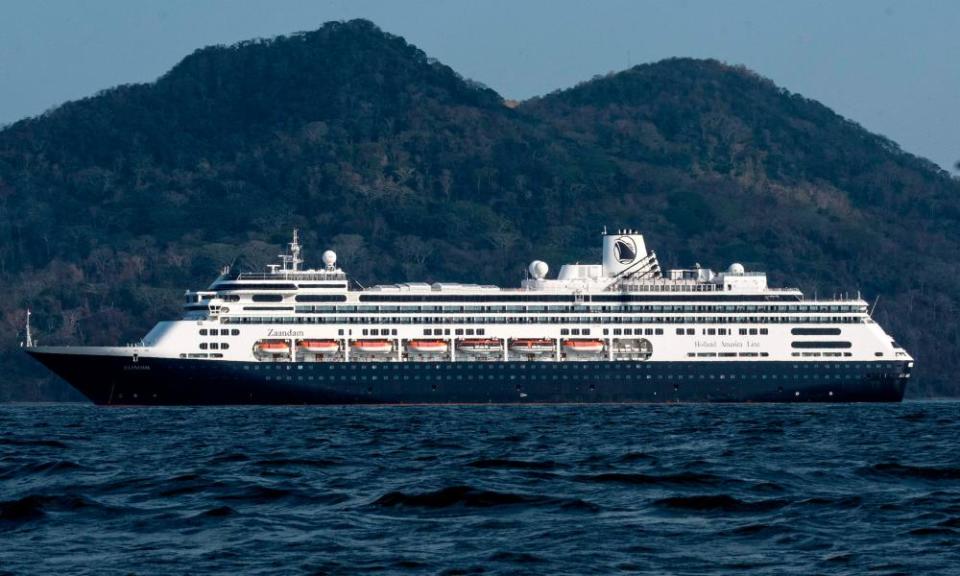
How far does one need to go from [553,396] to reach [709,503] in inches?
2983

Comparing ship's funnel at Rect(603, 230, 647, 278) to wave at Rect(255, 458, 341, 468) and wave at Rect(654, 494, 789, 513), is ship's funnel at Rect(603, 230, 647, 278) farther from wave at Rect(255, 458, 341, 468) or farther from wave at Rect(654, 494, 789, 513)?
wave at Rect(654, 494, 789, 513)

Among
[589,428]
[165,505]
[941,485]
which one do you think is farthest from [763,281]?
[165,505]

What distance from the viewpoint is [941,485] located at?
38.9 metres

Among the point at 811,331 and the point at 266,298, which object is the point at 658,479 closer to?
the point at 266,298

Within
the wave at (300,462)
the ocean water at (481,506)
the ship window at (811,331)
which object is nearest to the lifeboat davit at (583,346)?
the ship window at (811,331)

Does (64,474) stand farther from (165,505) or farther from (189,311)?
(189,311)

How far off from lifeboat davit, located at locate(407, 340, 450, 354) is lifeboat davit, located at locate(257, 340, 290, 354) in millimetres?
8173

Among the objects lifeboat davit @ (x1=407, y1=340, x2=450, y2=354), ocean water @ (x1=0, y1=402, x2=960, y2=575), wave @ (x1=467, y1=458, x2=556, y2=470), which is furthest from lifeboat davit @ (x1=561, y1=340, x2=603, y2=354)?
wave @ (x1=467, y1=458, x2=556, y2=470)

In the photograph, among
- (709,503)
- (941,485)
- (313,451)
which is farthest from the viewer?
(313,451)

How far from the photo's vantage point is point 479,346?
11131cm

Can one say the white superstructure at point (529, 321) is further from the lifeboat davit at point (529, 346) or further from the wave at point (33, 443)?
the wave at point (33, 443)

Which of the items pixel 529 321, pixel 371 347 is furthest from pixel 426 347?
pixel 529 321

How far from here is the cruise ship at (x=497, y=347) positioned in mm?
106812

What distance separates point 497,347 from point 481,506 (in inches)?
3055
